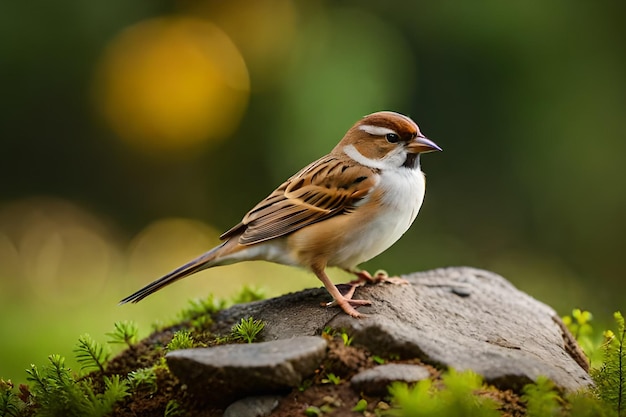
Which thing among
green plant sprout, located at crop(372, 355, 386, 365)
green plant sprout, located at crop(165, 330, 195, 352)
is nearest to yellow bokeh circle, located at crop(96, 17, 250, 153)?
green plant sprout, located at crop(165, 330, 195, 352)

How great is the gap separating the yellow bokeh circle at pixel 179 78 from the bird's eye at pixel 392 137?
491 cm

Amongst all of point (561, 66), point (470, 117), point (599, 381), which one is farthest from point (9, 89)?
point (599, 381)

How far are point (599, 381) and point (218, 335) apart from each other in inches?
73.4

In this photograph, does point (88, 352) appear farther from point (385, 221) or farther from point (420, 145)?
point (420, 145)

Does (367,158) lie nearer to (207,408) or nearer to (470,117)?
(207,408)

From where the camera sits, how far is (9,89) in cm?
977

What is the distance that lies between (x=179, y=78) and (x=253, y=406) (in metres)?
6.57

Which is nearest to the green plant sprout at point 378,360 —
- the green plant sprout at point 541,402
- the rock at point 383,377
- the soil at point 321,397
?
the soil at point 321,397

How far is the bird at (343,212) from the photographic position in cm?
421

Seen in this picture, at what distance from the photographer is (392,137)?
443 cm

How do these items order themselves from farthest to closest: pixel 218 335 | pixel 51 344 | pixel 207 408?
pixel 51 344 → pixel 218 335 → pixel 207 408

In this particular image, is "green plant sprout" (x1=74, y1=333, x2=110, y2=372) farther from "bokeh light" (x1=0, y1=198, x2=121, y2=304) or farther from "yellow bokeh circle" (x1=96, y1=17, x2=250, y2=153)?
"yellow bokeh circle" (x1=96, y1=17, x2=250, y2=153)

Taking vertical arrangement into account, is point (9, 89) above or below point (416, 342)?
above

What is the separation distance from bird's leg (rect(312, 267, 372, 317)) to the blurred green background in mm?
3728
